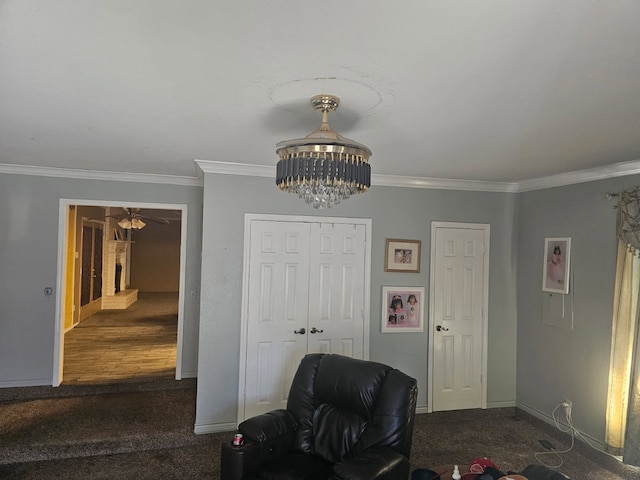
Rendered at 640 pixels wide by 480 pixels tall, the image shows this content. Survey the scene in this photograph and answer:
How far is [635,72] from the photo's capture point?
170cm

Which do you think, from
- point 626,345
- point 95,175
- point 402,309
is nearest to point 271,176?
point 402,309

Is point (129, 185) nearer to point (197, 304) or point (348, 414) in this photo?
point (197, 304)

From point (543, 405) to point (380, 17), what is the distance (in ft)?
14.2

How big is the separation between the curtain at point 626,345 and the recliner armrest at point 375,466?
210 cm

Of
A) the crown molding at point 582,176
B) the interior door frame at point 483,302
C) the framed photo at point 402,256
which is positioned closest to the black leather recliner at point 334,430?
the framed photo at point 402,256

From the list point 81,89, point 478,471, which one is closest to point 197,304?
point 81,89

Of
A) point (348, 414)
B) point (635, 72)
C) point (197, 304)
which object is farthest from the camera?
point (197, 304)

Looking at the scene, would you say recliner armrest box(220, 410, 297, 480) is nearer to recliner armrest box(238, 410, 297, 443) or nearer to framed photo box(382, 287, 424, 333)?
recliner armrest box(238, 410, 297, 443)

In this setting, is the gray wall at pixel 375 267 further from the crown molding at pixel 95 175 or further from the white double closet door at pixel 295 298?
the crown molding at pixel 95 175

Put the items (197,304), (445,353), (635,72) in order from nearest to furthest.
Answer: (635,72) < (445,353) < (197,304)

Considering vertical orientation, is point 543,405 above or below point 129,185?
below

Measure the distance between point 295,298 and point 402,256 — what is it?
1.27m

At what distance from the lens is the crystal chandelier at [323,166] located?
72.4 inches

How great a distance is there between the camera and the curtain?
314 centimetres
